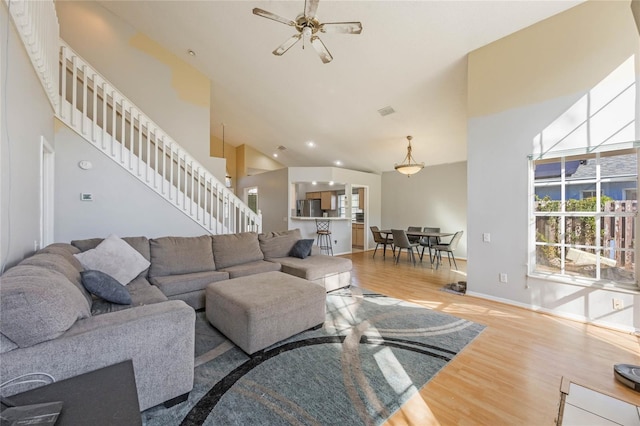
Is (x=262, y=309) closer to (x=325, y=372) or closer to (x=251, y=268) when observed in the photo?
(x=325, y=372)

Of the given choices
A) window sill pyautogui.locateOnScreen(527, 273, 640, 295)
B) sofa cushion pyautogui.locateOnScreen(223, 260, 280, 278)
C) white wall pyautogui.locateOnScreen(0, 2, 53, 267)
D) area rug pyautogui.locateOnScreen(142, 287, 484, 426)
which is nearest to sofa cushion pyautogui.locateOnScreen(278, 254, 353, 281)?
sofa cushion pyautogui.locateOnScreen(223, 260, 280, 278)

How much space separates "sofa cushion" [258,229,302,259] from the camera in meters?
4.32

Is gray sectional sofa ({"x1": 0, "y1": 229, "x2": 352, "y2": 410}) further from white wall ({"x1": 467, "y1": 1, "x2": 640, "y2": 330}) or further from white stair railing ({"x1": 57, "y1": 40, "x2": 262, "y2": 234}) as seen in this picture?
white wall ({"x1": 467, "y1": 1, "x2": 640, "y2": 330})

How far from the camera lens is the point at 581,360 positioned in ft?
7.32

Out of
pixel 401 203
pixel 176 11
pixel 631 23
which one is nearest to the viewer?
pixel 631 23

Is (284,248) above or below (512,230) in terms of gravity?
below

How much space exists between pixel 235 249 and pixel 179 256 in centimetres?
77

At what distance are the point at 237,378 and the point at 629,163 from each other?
451 centimetres

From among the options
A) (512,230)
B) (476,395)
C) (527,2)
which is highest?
(527,2)

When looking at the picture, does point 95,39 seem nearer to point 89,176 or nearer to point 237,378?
point 89,176

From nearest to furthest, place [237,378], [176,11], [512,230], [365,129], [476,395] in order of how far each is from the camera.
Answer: [476,395]
[237,378]
[512,230]
[176,11]
[365,129]

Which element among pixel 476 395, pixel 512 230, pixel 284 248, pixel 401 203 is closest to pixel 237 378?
pixel 476 395

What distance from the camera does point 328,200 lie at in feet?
30.6

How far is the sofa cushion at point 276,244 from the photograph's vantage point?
4324 millimetres
